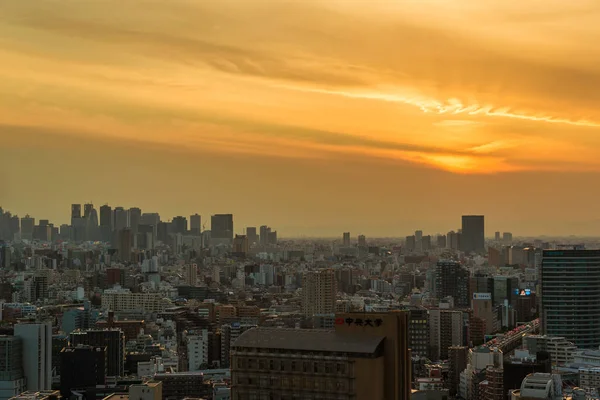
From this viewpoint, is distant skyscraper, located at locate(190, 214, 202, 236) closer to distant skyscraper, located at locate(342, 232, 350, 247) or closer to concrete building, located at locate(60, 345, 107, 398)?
distant skyscraper, located at locate(342, 232, 350, 247)

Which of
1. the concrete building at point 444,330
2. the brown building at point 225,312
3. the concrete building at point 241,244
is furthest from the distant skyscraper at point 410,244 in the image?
the concrete building at point 444,330

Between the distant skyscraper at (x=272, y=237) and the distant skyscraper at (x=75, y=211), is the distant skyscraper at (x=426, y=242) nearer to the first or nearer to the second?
the distant skyscraper at (x=272, y=237)

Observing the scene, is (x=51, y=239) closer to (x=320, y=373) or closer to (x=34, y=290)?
(x=34, y=290)

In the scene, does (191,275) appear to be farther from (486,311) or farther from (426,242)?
(426,242)

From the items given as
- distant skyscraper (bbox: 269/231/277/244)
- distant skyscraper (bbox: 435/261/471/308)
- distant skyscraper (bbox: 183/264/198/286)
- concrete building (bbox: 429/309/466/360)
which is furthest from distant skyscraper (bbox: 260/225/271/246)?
concrete building (bbox: 429/309/466/360)

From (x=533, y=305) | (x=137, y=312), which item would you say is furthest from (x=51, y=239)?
(x=533, y=305)

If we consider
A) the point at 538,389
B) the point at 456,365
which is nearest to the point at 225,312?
the point at 456,365
